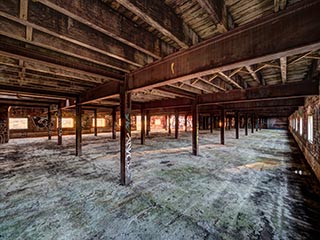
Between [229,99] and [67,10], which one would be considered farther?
[229,99]

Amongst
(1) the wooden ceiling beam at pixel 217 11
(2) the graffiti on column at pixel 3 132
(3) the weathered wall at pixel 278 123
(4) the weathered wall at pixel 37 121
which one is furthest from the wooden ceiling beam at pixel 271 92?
(3) the weathered wall at pixel 278 123

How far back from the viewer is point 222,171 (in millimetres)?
5363

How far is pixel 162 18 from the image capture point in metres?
2.04

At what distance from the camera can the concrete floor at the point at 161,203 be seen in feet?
8.04

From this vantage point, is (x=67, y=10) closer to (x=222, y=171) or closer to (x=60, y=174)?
(x=60, y=174)

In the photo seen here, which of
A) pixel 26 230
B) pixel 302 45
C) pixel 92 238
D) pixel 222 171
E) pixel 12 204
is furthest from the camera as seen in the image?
pixel 222 171

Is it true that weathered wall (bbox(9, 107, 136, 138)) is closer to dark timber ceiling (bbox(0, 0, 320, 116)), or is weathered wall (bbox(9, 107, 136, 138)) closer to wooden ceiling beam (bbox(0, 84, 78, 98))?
wooden ceiling beam (bbox(0, 84, 78, 98))

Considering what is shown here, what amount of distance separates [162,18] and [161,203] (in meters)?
3.47

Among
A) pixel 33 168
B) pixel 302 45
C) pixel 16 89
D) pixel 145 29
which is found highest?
pixel 145 29

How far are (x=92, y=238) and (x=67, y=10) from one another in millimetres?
3164

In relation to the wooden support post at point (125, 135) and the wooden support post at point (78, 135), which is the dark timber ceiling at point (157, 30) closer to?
the wooden support post at point (125, 135)

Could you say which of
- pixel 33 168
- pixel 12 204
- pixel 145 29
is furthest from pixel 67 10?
pixel 33 168

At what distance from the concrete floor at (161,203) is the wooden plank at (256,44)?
265cm

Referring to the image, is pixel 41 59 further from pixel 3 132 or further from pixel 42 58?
pixel 3 132
